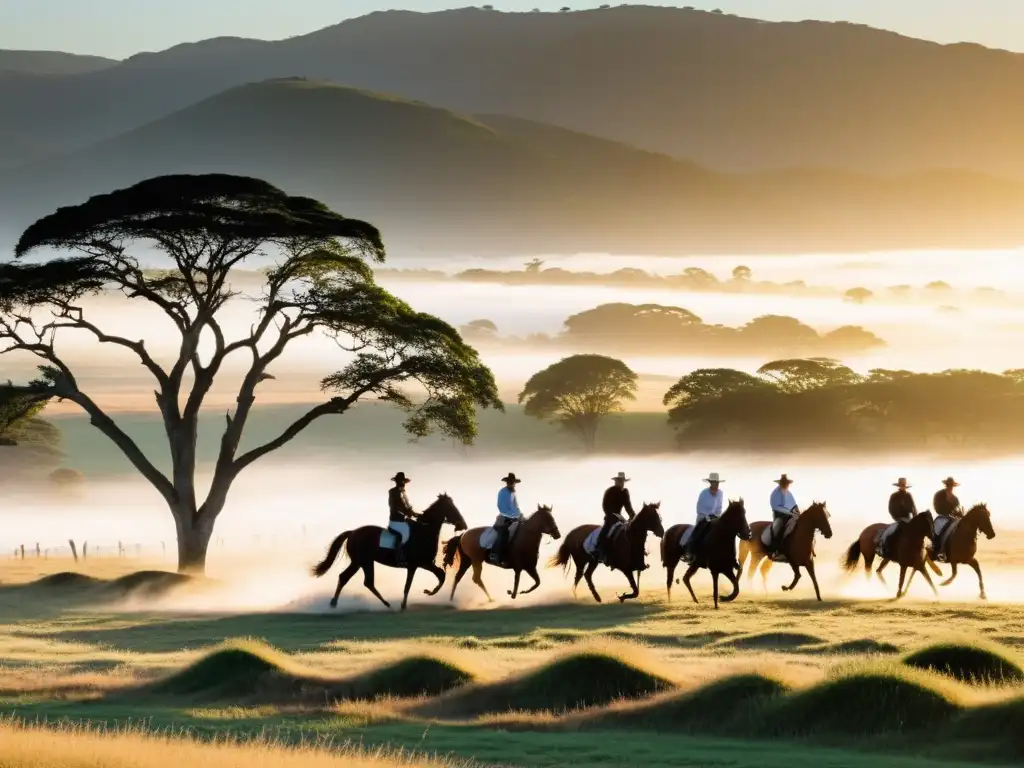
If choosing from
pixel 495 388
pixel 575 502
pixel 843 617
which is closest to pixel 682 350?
pixel 575 502

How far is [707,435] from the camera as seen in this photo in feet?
389

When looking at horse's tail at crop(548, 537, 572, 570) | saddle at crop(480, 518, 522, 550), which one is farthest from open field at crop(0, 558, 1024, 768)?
horse's tail at crop(548, 537, 572, 570)

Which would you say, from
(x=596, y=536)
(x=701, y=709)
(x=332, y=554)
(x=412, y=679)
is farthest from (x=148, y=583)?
(x=701, y=709)

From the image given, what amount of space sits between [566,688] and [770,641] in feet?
27.0

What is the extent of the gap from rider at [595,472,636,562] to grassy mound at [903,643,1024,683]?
47.0ft

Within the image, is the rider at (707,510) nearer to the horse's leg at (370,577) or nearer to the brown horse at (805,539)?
the brown horse at (805,539)

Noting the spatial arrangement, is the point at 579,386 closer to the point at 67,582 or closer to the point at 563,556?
the point at 67,582

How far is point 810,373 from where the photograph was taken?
4983 inches

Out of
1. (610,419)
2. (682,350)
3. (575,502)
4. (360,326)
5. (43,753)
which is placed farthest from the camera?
(682,350)

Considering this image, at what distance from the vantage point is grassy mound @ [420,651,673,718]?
85.6 ft

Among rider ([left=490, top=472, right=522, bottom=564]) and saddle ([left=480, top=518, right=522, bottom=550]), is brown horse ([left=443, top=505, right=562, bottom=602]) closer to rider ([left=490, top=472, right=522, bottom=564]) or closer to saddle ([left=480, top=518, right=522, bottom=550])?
saddle ([left=480, top=518, right=522, bottom=550])

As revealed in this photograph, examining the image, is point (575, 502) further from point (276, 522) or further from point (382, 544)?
point (382, 544)

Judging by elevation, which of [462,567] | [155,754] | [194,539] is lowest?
[155,754]

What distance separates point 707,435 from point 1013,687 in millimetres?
93885
